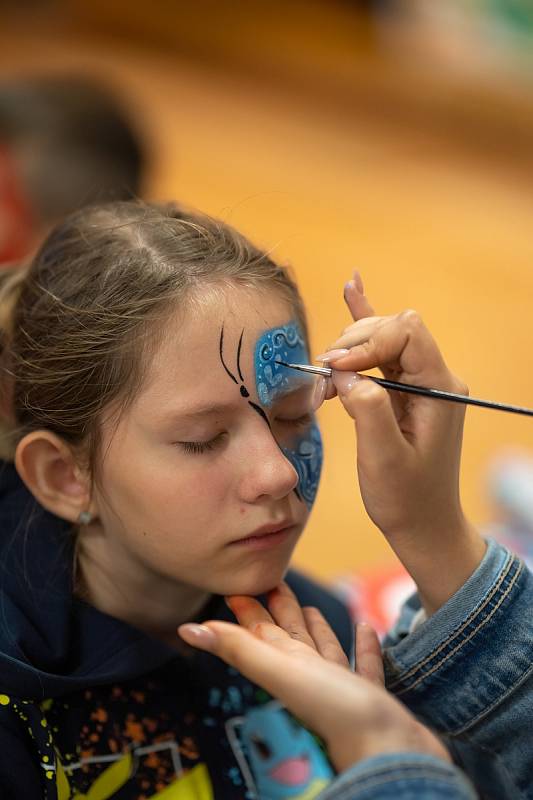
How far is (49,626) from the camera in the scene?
1.01m

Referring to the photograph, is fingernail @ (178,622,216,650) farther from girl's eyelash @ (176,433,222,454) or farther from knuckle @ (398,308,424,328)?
knuckle @ (398,308,424,328)

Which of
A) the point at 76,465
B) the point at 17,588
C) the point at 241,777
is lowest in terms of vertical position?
the point at 241,777

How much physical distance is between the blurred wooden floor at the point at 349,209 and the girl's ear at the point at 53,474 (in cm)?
73

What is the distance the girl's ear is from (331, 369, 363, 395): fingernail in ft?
1.02

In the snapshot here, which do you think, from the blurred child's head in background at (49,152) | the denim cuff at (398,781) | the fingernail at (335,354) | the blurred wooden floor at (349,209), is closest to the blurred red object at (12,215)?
the blurred child's head in background at (49,152)

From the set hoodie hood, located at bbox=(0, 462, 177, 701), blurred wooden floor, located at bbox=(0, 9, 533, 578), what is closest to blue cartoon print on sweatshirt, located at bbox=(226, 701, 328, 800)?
hoodie hood, located at bbox=(0, 462, 177, 701)

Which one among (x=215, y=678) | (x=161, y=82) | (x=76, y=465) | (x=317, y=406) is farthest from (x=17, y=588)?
(x=161, y=82)

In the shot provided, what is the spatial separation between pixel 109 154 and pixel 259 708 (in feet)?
5.21

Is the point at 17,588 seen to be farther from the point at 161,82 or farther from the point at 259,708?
the point at 161,82

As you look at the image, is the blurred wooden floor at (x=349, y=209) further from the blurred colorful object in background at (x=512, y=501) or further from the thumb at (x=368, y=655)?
the thumb at (x=368, y=655)

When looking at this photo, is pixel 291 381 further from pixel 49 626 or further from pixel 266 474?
pixel 49 626

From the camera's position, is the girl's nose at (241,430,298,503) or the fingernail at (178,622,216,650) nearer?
the fingernail at (178,622,216,650)

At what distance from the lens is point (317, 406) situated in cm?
98

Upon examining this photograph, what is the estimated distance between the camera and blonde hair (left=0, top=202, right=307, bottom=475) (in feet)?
3.20
